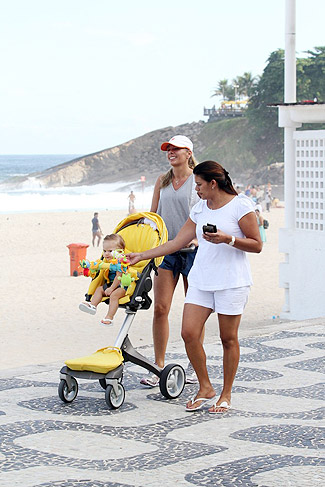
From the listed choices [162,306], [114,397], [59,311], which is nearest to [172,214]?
[162,306]

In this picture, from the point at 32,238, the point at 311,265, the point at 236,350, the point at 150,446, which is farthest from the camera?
the point at 32,238

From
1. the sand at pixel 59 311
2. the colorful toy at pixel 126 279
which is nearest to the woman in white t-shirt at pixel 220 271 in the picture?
the colorful toy at pixel 126 279

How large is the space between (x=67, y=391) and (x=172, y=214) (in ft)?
4.45

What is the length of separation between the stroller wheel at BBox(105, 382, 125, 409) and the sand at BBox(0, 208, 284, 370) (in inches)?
102

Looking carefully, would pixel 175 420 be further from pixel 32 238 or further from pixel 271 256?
pixel 32 238

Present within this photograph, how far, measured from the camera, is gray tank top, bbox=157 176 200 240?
5977 millimetres

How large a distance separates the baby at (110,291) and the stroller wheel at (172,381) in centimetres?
46

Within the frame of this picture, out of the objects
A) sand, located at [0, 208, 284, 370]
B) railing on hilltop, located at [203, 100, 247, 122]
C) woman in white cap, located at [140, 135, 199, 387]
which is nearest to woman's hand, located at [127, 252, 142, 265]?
woman in white cap, located at [140, 135, 199, 387]

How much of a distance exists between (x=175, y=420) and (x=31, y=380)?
1.47 metres

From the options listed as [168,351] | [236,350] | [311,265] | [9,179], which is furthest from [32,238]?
[9,179]

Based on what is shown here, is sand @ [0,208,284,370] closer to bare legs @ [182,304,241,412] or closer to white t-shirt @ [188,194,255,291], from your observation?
bare legs @ [182,304,241,412]

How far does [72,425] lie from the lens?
198 inches

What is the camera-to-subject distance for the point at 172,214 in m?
6.06

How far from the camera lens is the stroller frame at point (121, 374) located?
A: 17.6ft
